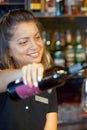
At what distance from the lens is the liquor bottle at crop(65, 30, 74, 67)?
91.5 inches

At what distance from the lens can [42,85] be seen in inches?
24.7

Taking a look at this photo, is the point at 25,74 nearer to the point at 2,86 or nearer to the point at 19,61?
the point at 2,86

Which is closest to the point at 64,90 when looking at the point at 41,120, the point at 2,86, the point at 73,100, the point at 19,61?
the point at 73,100

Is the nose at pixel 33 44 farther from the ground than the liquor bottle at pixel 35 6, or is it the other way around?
the liquor bottle at pixel 35 6

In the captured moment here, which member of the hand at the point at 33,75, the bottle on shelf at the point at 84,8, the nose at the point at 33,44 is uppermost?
the bottle on shelf at the point at 84,8

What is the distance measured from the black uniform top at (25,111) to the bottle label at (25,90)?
366mm

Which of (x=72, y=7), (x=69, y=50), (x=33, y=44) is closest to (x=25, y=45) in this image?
(x=33, y=44)

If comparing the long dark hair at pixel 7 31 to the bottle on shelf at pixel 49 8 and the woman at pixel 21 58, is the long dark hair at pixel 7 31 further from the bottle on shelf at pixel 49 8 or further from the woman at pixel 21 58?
the bottle on shelf at pixel 49 8

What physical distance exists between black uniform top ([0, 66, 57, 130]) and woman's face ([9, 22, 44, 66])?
0.13 m

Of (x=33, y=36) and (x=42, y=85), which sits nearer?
(x=42, y=85)

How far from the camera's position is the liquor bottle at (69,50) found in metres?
2.32

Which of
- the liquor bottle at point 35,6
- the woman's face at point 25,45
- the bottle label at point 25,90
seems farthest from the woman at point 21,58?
the liquor bottle at point 35,6

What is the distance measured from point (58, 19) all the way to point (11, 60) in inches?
54.3

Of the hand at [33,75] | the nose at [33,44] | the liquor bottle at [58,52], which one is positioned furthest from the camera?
the liquor bottle at [58,52]
